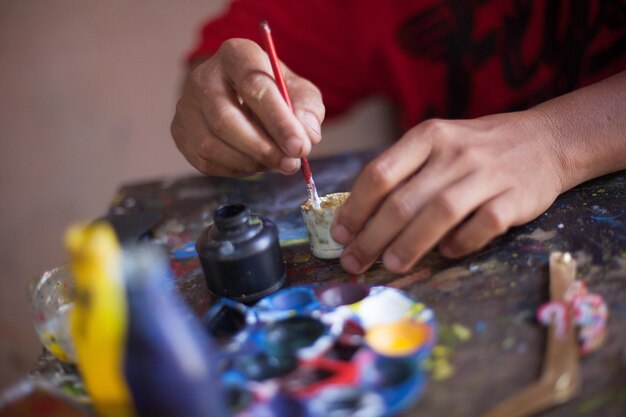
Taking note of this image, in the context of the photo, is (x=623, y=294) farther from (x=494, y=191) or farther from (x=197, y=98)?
(x=197, y=98)

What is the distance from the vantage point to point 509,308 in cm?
76

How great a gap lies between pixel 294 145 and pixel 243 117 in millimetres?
165

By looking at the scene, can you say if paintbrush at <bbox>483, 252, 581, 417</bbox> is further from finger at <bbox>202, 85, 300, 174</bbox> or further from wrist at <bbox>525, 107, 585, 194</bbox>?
finger at <bbox>202, 85, 300, 174</bbox>

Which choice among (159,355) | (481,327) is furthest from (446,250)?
(159,355)

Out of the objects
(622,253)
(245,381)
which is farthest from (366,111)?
(245,381)

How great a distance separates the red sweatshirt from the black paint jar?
34.5 inches

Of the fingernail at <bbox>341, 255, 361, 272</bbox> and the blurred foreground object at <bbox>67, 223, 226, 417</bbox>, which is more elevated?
the blurred foreground object at <bbox>67, 223, 226, 417</bbox>

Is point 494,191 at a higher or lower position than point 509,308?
higher

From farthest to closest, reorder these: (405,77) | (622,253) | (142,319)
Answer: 1. (405,77)
2. (622,253)
3. (142,319)

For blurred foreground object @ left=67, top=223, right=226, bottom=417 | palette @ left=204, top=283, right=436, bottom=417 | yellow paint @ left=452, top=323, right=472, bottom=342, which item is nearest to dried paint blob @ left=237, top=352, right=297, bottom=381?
palette @ left=204, top=283, right=436, bottom=417

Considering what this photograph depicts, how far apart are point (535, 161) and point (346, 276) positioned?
397 mm

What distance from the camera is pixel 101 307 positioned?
1.86 ft

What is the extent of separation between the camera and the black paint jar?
2.83 ft

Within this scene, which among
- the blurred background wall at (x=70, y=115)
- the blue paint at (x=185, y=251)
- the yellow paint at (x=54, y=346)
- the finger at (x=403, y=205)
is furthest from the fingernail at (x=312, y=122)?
the blurred background wall at (x=70, y=115)
